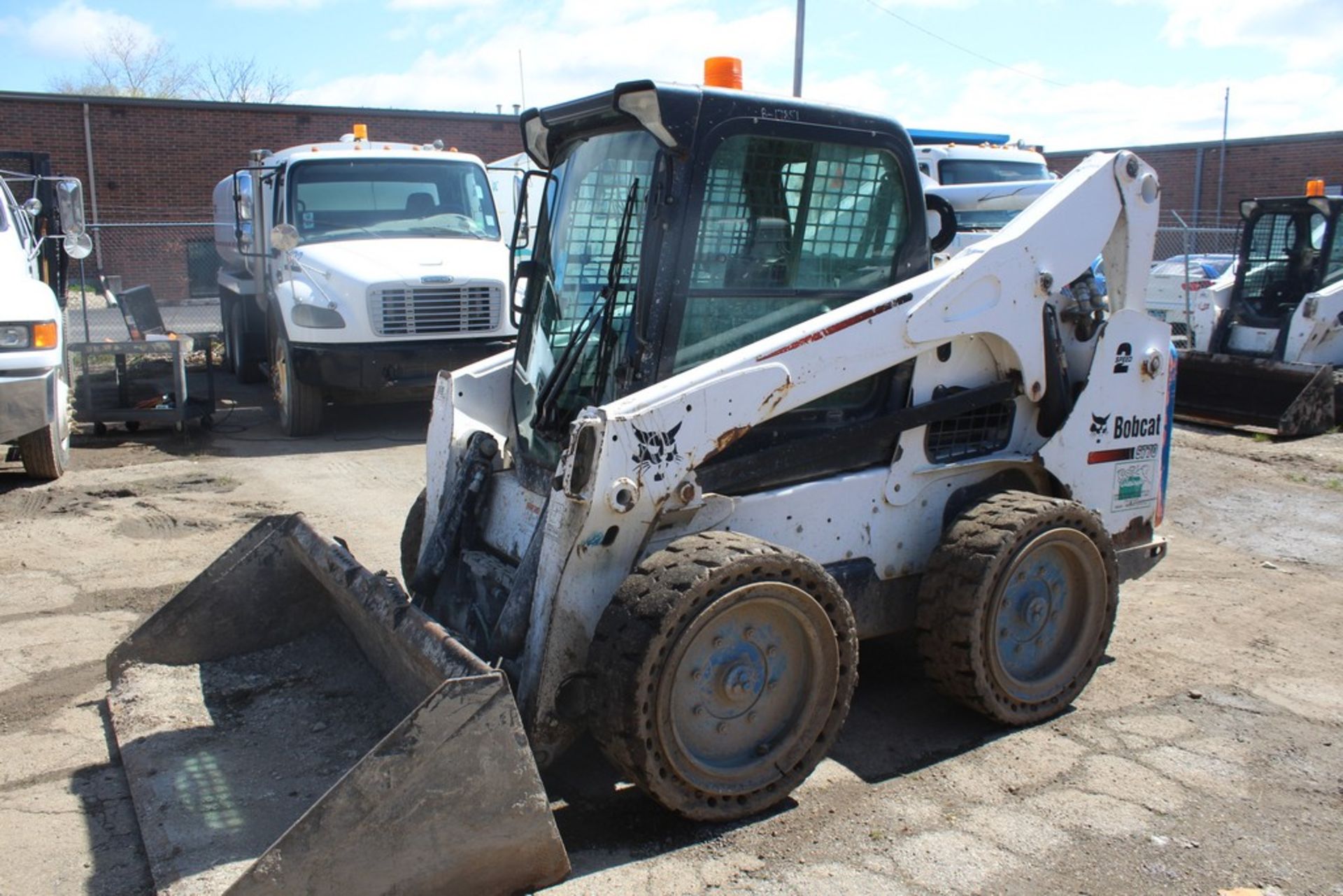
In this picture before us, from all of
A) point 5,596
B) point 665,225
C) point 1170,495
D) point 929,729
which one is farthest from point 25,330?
point 1170,495

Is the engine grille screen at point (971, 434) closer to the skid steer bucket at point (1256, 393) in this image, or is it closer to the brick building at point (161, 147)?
the skid steer bucket at point (1256, 393)

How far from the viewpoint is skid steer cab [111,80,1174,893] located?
11.3 feet

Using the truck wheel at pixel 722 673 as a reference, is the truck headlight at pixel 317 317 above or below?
above

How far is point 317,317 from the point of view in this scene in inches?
398

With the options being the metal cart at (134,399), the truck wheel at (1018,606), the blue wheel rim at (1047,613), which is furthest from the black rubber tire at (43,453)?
the blue wheel rim at (1047,613)

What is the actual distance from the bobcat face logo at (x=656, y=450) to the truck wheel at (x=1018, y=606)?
4.06ft

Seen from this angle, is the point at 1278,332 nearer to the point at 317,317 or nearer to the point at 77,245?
the point at 317,317

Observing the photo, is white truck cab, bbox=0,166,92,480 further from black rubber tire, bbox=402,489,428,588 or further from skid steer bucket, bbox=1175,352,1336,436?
skid steer bucket, bbox=1175,352,1336,436

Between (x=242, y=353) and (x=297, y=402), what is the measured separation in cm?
371

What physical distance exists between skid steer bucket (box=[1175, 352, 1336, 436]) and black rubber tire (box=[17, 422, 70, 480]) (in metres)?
9.72

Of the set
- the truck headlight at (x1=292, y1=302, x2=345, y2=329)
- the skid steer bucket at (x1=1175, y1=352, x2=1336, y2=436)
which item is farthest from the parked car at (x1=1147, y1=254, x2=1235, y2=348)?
the truck headlight at (x1=292, y1=302, x2=345, y2=329)

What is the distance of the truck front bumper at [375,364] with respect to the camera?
1006 centimetres

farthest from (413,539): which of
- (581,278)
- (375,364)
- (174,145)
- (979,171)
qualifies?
(174,145)

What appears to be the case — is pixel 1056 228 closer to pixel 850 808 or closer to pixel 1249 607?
pixel 850 808
